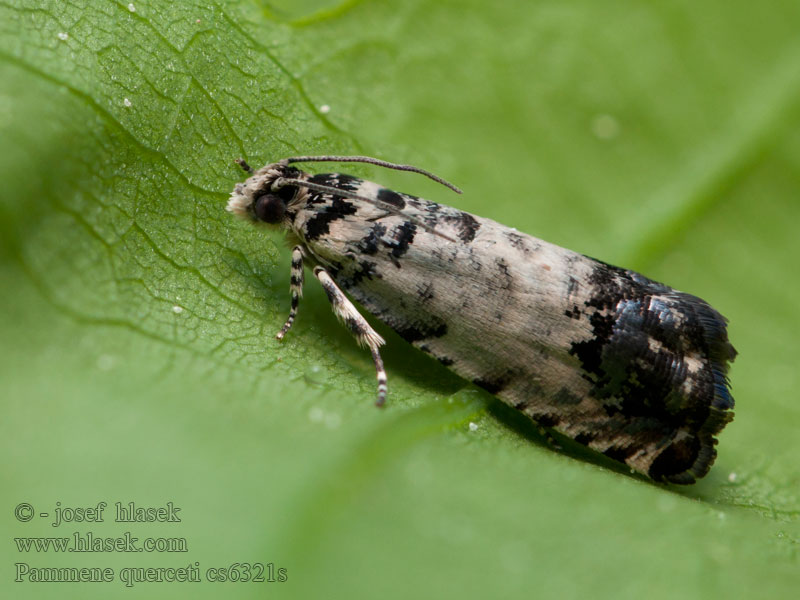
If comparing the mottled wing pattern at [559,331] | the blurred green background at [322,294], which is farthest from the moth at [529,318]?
the blurred green background at [322,294]

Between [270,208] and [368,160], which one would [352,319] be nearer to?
[270,208]

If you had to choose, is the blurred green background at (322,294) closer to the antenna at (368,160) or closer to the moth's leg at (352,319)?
the moth's leg at (352,319)

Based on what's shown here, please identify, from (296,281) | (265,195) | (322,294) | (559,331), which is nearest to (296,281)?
(296,281)

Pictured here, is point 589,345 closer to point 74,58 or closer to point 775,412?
point 775,412

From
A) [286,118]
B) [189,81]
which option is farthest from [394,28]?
[189,81]

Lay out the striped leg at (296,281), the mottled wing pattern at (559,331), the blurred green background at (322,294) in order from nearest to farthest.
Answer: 1. the blurred green background at (322,294)
2. the mottled wing pattern at (559,331)
3. the striped leg at (296,281)

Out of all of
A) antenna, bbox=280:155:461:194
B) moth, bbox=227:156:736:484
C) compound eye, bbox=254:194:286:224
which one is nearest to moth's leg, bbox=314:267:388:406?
moth, bbox=227:156:736:484

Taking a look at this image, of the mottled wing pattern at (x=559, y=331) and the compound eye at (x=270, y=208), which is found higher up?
the mottled wing pattern at (x=559, y=331)
